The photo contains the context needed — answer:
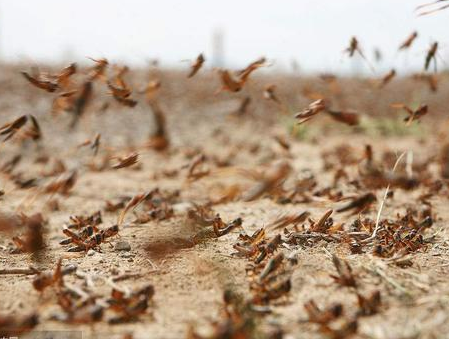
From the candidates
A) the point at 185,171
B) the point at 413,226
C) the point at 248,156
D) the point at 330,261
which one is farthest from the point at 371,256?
the point at 248,156

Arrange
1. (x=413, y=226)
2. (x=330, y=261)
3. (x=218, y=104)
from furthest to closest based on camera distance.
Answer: (x=218, y=104) < (x=413, y=226) < (x=330, y=261)

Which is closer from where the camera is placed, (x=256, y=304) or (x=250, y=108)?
(x=256, y=304)

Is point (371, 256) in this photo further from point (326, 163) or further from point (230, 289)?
point (326, 163)

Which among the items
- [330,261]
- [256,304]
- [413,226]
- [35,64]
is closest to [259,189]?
[256,304]

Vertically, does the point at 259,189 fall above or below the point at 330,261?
above

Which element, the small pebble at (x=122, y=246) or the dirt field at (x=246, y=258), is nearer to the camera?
the dirt field at (x=246, y=258)

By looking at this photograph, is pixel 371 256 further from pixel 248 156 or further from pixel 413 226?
pixel 248 156

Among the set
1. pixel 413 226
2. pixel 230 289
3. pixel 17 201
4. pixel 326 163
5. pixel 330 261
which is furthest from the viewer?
pixel 326 163

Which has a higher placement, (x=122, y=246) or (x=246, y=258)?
(x=246, y=258)

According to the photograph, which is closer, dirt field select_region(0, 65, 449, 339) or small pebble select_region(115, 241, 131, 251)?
dirt field select_region(0, 65, 449, 339)

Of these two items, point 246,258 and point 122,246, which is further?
point 122,246

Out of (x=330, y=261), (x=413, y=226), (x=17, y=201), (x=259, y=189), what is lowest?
(x=17, y=201)
